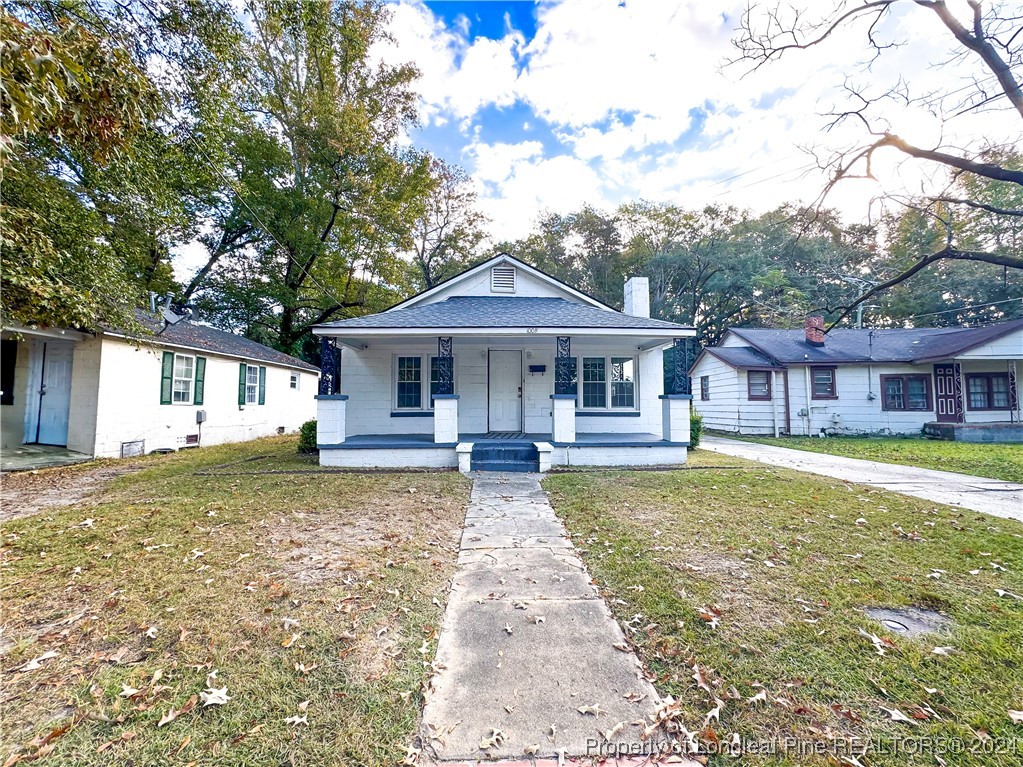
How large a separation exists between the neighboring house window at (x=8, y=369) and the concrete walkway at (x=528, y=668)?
13.0m

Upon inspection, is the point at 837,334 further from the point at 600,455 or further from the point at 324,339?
the point at 324,339

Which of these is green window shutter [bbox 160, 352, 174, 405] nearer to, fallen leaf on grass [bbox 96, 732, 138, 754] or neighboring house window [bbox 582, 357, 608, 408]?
neighboring house window [bbox 582, 357, 608, 408]

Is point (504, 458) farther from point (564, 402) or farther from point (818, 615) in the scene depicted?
point (818, 615)

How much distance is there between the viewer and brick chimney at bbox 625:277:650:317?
10992mm

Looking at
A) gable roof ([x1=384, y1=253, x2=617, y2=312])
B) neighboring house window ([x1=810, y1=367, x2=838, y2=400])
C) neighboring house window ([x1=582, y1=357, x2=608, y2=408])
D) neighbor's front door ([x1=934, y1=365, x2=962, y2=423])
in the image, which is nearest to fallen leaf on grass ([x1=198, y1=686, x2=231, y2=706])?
neighboring house window ([x1=582, y1=357, x2=608, y2=408])

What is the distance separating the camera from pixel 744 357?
52.2 feet

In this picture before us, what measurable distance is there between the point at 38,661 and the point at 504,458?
654cm

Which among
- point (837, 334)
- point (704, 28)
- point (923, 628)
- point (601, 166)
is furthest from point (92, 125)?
point (837, 334)

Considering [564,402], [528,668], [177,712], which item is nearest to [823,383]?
[564,402]

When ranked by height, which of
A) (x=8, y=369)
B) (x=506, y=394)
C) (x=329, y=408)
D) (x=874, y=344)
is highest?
(x=874, y=344)

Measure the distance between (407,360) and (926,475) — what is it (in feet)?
36.6

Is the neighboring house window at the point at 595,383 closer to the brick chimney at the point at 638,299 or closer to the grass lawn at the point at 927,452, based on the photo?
the brick chimney at the point at 638,299

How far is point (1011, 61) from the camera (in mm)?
6027

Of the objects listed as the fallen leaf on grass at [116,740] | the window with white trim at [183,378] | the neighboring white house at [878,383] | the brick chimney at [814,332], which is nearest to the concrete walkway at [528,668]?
the fallen leaf on grass at [116,740]
